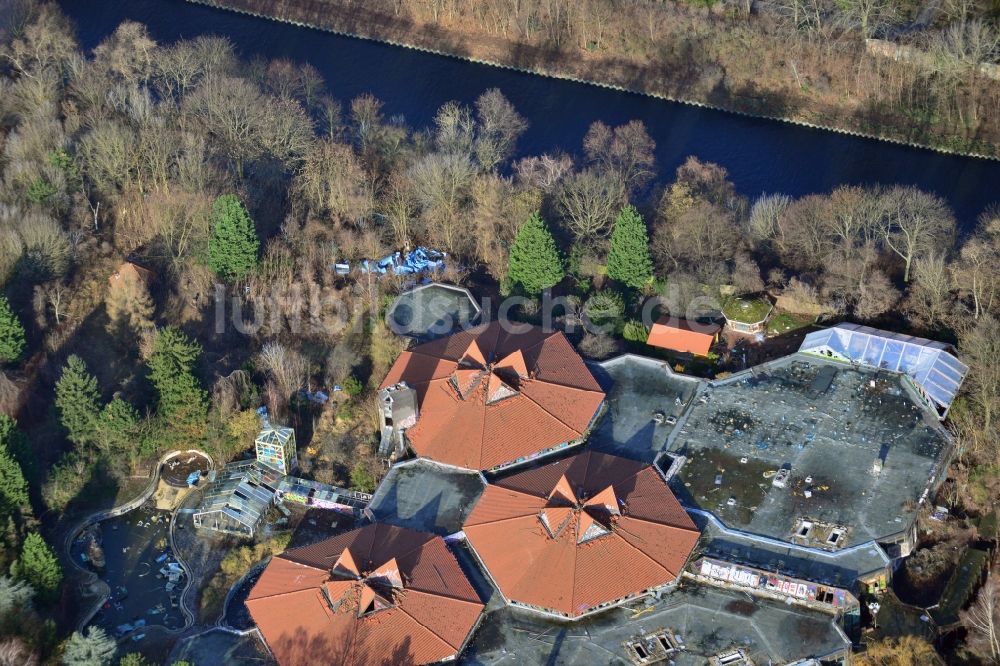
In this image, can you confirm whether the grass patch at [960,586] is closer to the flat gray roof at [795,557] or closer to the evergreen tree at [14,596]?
the flat gray roof at [795,557]

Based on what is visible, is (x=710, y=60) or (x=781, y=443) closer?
(x=781, y=443)

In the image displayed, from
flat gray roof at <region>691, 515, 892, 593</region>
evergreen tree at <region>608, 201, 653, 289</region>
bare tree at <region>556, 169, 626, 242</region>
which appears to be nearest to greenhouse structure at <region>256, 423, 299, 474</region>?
evergreen tree at <region>608, 201, 653, 289</region>

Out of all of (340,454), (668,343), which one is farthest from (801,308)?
(340,454)

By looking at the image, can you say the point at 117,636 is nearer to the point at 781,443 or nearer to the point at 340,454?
the point at 340,454

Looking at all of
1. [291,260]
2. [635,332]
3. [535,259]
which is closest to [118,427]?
[291,260]

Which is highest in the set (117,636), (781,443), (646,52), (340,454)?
(646,52)

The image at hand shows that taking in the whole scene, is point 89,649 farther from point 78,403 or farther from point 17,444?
point 78,403

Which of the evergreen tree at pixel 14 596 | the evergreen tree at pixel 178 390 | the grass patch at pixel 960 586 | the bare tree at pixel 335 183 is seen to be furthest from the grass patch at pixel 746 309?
the evergreen tree at pixel 14 596
